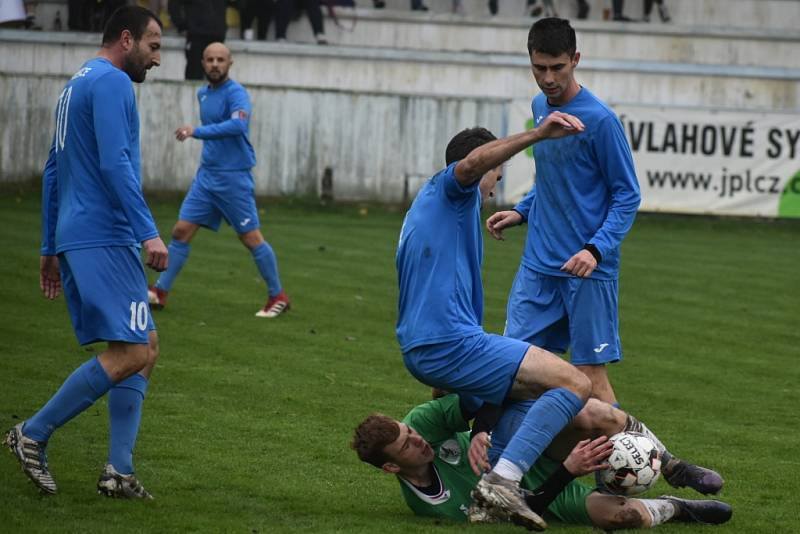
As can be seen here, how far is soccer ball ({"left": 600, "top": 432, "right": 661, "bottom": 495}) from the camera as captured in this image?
6.38m

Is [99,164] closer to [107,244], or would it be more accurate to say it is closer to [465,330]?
[107,244]

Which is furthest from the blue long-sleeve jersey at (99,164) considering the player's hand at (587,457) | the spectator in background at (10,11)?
the spectator in background at (10,11)

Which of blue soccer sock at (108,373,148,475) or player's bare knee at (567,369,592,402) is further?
blue soccer sock at (108,373,148,475)

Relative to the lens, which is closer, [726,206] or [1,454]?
[1,454]

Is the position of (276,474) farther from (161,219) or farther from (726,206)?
(726,206)

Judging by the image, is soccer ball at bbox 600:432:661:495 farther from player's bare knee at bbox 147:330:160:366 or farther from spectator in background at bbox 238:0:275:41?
spectator in background at bbox 238:0:275:41

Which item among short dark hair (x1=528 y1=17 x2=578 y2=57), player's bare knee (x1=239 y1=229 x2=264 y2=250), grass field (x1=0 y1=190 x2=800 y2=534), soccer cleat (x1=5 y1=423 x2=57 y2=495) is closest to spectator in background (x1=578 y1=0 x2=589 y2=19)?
grass field (x1=0 y1=190 x2=800 y2=534)

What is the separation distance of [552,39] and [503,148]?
104 centimetres

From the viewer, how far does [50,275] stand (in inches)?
273

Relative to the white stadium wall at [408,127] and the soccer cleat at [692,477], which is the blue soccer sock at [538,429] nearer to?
the soccer cleat at [692,477]

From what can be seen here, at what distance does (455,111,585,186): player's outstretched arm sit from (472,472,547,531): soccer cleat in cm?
129

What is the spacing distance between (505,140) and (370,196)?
56.6 ft

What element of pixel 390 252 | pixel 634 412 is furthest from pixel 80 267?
pixel 390 252

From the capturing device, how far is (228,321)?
12.3 metres
